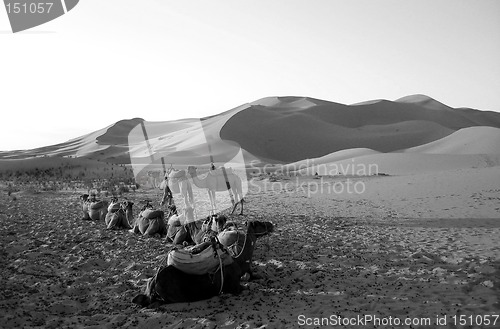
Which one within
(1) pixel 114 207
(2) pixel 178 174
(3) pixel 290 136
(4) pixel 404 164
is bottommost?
(4) pixel 404 164

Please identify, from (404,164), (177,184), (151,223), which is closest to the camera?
(151,223)

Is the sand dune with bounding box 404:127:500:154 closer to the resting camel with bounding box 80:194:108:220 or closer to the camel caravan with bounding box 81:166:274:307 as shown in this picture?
the resting camel with bounding box 80:194:108:220

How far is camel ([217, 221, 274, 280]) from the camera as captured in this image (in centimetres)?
625

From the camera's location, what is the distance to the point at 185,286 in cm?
540

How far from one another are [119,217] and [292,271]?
5.90 metres

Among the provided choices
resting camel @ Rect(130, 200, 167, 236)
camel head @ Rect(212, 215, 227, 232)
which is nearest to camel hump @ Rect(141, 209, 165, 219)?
resting camel @ Rect(130, 200, 167, 236)

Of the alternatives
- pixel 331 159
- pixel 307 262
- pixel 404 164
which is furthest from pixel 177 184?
pixel 331 159

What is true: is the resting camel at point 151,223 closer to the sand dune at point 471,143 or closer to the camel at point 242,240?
the camel at point 242,240

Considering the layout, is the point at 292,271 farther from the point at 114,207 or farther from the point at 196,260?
the point at 114,207

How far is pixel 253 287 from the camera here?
6035mm

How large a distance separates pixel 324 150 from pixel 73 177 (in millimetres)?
41091

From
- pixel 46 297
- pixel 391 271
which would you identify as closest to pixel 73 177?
pixel 46 297

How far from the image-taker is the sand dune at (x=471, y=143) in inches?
1446

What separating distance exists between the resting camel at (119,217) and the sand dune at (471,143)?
3490cm
